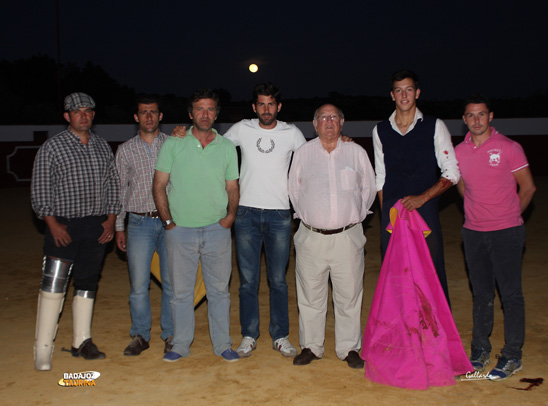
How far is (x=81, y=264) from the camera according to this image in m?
4.08

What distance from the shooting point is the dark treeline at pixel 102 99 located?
27656 mm

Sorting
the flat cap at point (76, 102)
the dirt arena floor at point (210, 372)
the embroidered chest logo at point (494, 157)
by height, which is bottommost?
the dirt arena floor at point (210, 372)

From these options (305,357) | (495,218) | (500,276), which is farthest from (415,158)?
(305,357)

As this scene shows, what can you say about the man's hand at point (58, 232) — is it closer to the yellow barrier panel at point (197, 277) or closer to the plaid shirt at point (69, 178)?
the plaid shirt at point (69, 178)

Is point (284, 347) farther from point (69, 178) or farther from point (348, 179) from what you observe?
point (69, 178)

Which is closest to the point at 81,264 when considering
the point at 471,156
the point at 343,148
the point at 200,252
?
the point at 200,252

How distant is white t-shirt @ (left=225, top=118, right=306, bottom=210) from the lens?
13.7ft

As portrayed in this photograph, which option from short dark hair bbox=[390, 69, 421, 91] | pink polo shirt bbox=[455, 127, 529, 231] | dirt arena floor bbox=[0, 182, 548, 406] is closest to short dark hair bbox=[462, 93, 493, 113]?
pink polo shirt bbox=[455, 127, 529, 231]

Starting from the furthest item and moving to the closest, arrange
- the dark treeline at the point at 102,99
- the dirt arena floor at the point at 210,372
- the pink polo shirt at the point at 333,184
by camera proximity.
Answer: the dark treeline at the point at 102,99, the pink polo shirt at the point at 333,184, the dirt arena floor at the point at 210,372

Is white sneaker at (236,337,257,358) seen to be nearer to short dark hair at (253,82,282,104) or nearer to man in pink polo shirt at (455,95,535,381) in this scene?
man in pink polo shirt at (455,95,535,381)

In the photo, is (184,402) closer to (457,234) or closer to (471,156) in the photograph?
(471,156)

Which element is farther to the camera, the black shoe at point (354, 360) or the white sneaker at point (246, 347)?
the white sneaker at point (246, 347)

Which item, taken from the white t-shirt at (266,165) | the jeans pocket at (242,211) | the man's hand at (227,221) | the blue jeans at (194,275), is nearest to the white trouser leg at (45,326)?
the blue jeans at (194,275)

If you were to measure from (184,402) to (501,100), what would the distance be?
1187 inches
